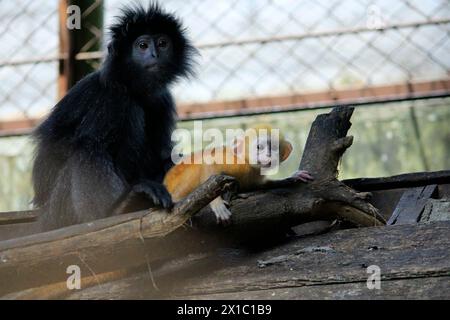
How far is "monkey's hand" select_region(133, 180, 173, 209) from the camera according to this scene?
390 cm

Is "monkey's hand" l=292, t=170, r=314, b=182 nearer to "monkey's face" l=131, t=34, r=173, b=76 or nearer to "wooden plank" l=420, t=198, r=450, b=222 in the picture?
"wooden plank" l=420, t=198, r=450, b=222

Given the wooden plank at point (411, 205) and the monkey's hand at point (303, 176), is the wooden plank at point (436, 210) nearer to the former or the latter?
the wooden plank at point (411, 205)

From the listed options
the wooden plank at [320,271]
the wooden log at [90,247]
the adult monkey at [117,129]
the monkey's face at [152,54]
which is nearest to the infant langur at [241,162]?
the adult monkey at [117,129]

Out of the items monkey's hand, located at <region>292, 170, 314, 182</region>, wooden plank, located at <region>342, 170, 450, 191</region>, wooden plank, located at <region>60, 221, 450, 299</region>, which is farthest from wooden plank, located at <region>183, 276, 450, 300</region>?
wooden plank, located at <region>342, 170, 450, 191</region>

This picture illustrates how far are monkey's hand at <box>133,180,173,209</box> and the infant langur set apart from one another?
0.72 ft

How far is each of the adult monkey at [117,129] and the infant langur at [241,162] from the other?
205 millimetres

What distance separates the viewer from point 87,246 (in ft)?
12.7

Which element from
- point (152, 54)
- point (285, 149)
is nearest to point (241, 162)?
point (285, 149)

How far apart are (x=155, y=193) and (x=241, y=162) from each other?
0.59m

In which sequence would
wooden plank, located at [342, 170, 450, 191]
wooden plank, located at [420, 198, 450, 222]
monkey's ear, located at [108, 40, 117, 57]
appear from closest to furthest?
wooden plank, located at [420, 198, 450, 222] → wooden plank, located at [342, 170, 450, 191] → monkey's ear, located at [108, 40, 117, 57]

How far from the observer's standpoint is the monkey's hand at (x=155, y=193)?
154 inches
